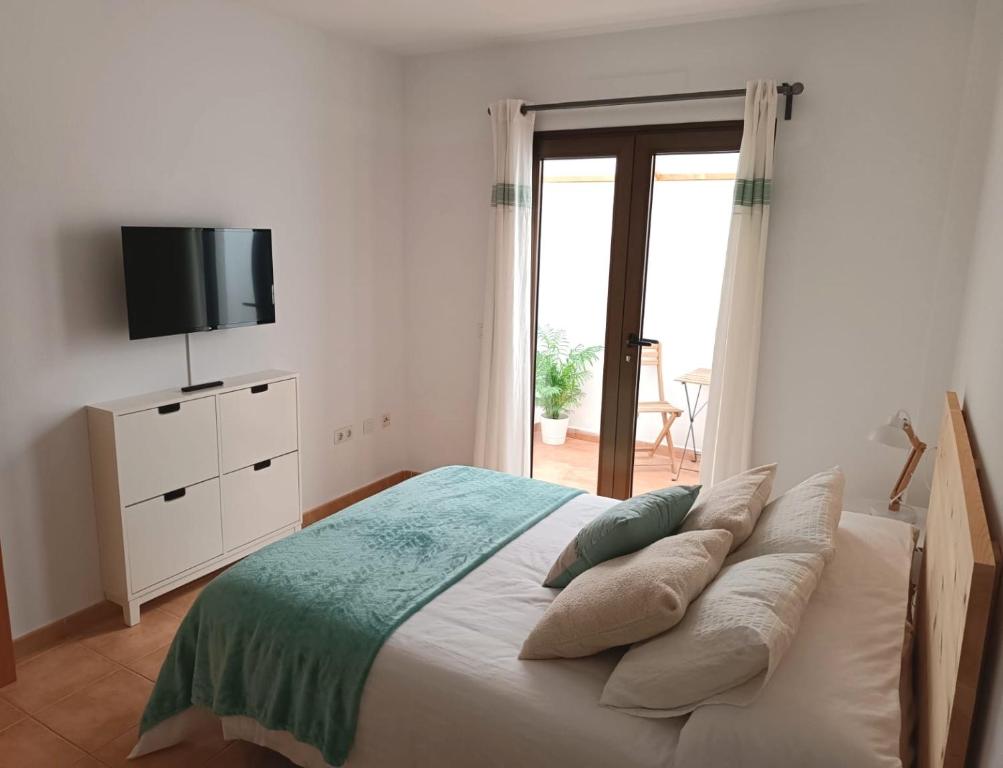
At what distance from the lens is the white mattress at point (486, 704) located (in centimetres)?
158

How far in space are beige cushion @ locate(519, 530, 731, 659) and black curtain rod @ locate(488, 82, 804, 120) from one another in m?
2.35

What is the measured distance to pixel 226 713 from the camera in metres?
2.07

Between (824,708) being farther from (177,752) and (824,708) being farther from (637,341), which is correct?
(637,341)

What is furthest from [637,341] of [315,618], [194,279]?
[315,618]

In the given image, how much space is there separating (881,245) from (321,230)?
2.85 m

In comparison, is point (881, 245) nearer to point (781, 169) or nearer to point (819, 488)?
point (781, 169)

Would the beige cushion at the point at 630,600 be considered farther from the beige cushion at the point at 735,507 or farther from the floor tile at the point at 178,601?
the floor tile at the point at 178,601

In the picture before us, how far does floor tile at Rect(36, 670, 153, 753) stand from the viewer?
2.38m

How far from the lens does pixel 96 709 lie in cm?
250


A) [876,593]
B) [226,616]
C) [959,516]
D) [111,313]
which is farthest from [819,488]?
[111,313]

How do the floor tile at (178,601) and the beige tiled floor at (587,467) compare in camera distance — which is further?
the beige tiled floor at (587,467)

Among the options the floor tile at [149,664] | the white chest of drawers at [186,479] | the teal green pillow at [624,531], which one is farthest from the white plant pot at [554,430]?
the floor tile at [149,664]

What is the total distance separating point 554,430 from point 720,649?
2.94 m

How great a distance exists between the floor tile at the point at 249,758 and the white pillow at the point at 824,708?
55.1 inches
